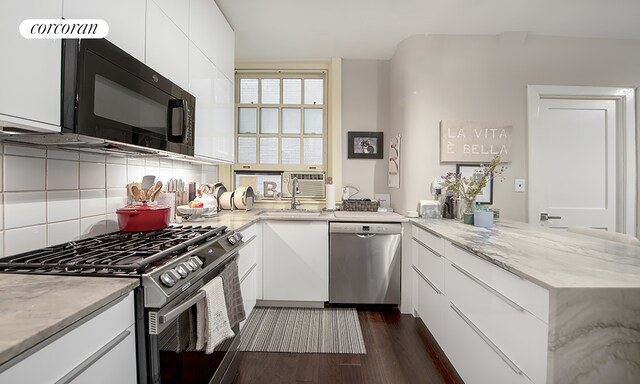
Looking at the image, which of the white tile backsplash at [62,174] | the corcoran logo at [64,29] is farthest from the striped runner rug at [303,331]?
the corcoran logo at [64,29]

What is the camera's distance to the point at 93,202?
140 cm

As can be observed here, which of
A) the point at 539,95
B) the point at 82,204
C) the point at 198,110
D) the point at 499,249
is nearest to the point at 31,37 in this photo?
the point at 82,204

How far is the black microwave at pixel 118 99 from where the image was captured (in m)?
0.93

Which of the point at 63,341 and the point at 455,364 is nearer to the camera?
the point at 63,341

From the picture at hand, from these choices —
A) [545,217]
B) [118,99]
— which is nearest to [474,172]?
[545,217]

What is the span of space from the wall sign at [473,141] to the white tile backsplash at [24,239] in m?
2.71

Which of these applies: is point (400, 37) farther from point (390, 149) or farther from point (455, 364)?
point (455, 364)

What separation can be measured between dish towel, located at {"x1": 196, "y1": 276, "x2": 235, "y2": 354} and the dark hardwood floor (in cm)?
69

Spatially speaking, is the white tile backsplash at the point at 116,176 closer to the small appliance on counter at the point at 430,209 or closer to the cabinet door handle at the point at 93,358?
the cabinet door handle at the point at 93,358

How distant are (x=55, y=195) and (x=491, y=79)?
A: 3257 millimetres

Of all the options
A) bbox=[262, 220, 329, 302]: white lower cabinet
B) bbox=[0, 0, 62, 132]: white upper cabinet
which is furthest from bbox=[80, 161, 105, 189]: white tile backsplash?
bbox=[262, 220, 329, 302]: white lower cabinet

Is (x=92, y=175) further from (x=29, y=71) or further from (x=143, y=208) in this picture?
(x=29, y=71)

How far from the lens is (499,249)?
4.40 feet

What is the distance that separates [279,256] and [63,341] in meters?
1.95
